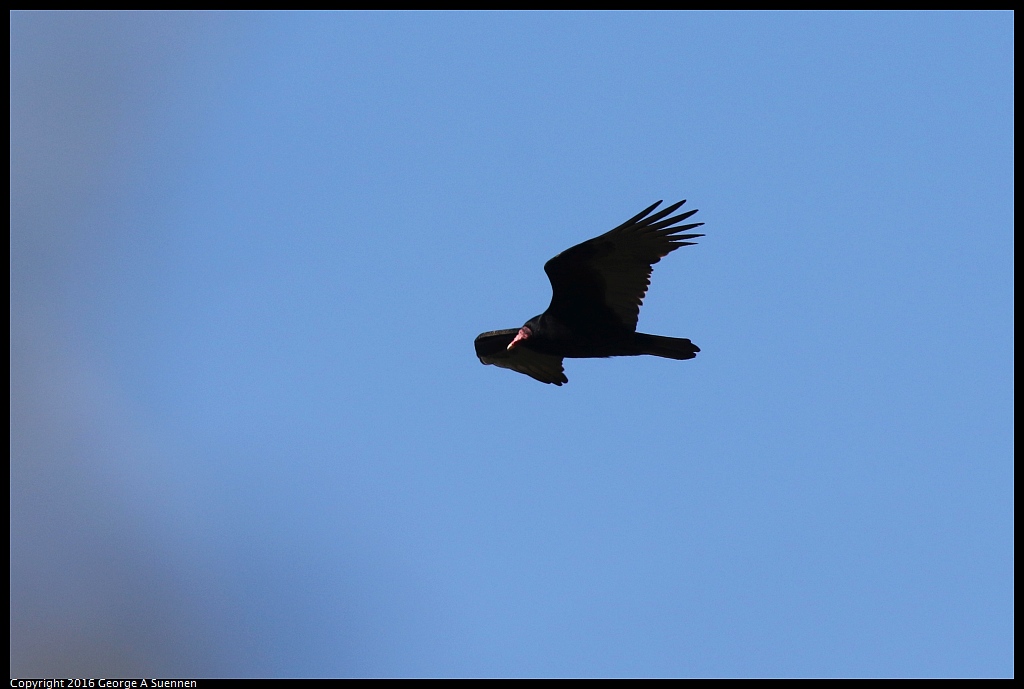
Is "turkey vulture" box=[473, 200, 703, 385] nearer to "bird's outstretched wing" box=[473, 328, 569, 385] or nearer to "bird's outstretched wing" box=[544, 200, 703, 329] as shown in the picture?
"bird's outstretched wing" box=[544, 200, 703, 329]

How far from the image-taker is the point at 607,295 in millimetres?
11438

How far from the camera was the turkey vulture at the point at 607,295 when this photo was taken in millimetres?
11055

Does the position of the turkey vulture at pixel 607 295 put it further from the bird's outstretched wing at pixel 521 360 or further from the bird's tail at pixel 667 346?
the bird's outstretched wing at pixel 521 360

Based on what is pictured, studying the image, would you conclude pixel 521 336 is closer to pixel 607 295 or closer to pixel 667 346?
pixel 607 295

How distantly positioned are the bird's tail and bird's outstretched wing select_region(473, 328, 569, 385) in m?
1.61

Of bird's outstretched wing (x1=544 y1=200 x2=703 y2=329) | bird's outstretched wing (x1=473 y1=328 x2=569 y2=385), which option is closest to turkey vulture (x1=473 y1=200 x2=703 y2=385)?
bird's outstretched wing (x1=544 y1=200 x2=703 y2=329)

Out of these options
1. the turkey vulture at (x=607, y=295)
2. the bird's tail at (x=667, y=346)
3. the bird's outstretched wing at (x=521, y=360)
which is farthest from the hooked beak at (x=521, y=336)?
the bird's tail at (x=667, y=346)

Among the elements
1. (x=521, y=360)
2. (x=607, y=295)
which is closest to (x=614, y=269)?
(x=607, y=295)

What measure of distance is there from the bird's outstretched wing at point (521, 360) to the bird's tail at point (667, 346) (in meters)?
1.61
